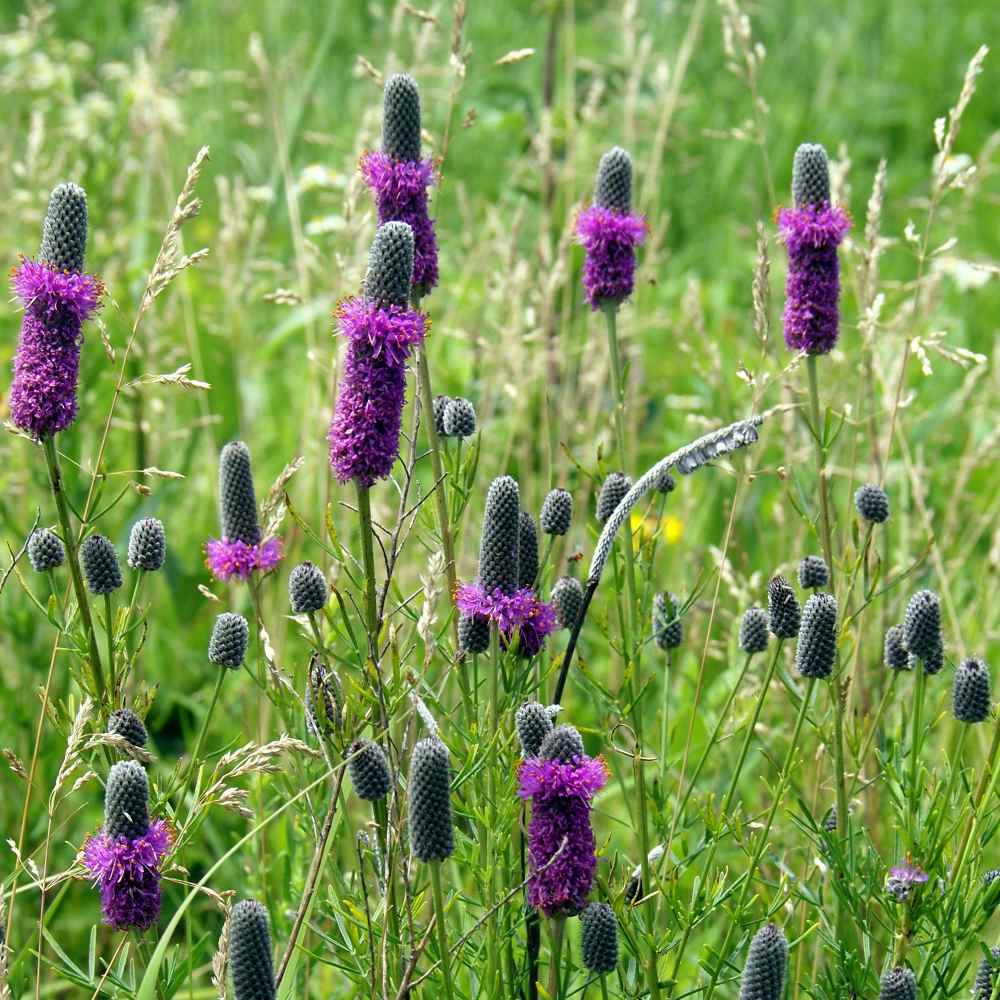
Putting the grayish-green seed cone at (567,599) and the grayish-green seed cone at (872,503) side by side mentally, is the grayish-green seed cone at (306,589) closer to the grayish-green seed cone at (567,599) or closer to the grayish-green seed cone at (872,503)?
the grayish-green seed cone at (567,599)

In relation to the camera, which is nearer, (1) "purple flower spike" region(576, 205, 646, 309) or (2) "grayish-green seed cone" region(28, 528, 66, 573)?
(2) "grayish-green seed cone" region(28, 528, 66, 573)

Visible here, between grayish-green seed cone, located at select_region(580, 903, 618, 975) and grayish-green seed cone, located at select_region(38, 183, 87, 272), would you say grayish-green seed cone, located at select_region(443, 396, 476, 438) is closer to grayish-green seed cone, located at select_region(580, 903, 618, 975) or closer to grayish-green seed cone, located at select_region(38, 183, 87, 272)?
grayish-green seed cone, located at select_region(38, 183, 87, 272)

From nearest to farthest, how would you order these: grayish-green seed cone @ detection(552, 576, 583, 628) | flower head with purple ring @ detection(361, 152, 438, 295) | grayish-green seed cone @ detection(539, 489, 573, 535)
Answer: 1. flower head with purple ring @ detection(361, 152, 438, 295)
2. grayish-green seed cone @ detection(539, 489, 573, 535)
3. grayish-green seed cone @ detection(552, 576, 583, 628)

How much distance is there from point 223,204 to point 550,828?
2.61m

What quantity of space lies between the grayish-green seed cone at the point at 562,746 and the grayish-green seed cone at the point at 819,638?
0.48m

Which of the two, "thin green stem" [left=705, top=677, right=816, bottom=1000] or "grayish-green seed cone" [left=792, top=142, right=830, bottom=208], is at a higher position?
"grayish-green seed cone" [left=792, top=142, right=830, bottom=208]

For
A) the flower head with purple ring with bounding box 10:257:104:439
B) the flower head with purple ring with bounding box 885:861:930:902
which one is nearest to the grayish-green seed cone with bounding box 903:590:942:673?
the flower head with purple ring with bounding box 885:861:930:902

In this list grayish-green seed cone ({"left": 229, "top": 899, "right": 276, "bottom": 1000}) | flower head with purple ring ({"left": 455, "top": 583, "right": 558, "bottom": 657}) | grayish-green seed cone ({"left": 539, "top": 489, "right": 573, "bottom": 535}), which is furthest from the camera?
grayish-green seed cone ({"left": 539, "top": 489, "right": 573, "bottom": 535})

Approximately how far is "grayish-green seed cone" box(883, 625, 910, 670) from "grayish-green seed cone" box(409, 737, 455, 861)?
3.17 feet

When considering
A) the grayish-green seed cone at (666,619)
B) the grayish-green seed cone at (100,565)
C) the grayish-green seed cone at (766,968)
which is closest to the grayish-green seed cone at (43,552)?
the grayish-green seed cone at (100,565)

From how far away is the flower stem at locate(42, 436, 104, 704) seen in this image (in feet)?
6.30

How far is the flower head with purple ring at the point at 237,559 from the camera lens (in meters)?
2.28

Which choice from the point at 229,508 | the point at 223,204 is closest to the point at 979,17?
the point at 223,204

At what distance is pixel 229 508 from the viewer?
7.50ft
